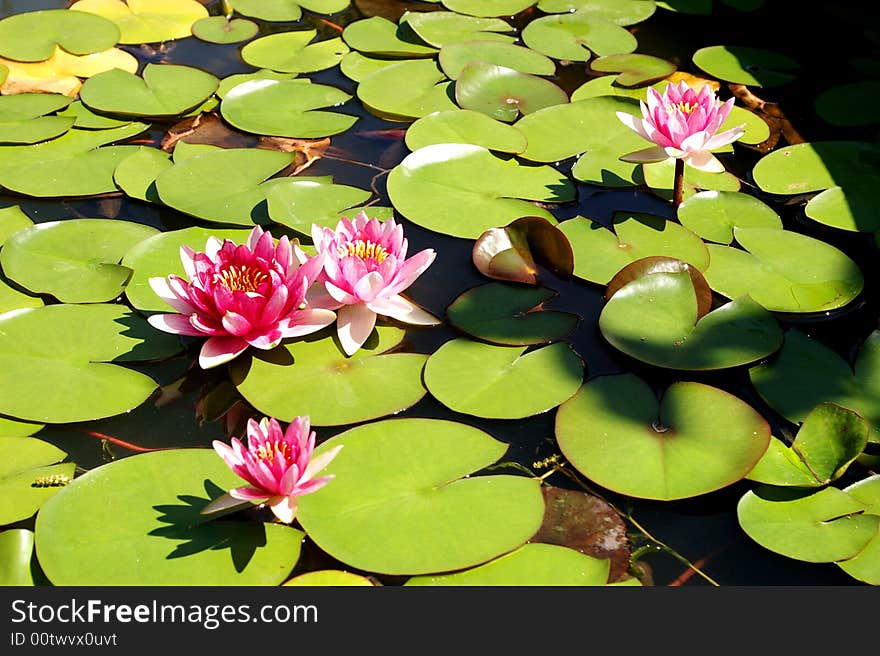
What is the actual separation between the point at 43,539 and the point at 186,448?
41 cm

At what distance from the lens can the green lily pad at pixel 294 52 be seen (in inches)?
161

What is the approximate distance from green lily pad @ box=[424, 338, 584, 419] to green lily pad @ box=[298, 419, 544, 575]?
0.34 feet

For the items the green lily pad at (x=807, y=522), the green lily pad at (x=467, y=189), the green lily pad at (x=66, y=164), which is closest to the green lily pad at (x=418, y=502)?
the green lily pad at (x=807, y=522)

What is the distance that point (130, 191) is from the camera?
3.23 m

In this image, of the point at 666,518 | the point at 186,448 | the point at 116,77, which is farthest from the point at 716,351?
the point at 116,77

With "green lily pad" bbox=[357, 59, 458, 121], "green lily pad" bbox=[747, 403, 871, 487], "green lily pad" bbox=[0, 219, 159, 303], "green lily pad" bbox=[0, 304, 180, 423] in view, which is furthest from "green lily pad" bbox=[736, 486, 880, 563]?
"green lily pad" bbox=[357, 59, 458, 121]

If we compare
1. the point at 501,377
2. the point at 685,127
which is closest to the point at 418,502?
the point at 501,377

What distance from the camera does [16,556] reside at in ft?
6.70

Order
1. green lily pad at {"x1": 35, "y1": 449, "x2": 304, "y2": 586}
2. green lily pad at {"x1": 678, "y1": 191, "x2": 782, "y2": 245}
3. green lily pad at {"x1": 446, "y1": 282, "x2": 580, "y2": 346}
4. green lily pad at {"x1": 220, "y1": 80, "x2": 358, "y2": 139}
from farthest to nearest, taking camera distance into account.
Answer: green lily pad at {"x1": 220, "y1": 80, "x2": 358, "y2": 139} → green lily pad at {"x1": 678, "y1": 191, "x2": 782, "y2": 245} → green lily pad at {"x1": 446, "y1": 282, "x2": 580, "y2": 346} → green lily pad at {"x1": 35, "y1": 449, "x2": 304, "y2": 586}

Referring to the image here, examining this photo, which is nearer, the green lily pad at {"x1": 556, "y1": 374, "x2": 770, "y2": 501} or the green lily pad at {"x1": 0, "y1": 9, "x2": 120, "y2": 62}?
the green lily pad at {"x1": 556, "y1": 374, "x2": 770, "y2": 501}

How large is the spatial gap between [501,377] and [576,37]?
95.4 inches

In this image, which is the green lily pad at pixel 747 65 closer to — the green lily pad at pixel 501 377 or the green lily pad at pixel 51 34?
the green lily pad at pixel 501 377

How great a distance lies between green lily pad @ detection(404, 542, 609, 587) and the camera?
2018 millimetres

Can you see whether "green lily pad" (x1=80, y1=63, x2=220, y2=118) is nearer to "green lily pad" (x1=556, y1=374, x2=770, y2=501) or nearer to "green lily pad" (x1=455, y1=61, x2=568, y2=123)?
"green lily pad" (x1=455, y1=61, x2=568, y2=123)
